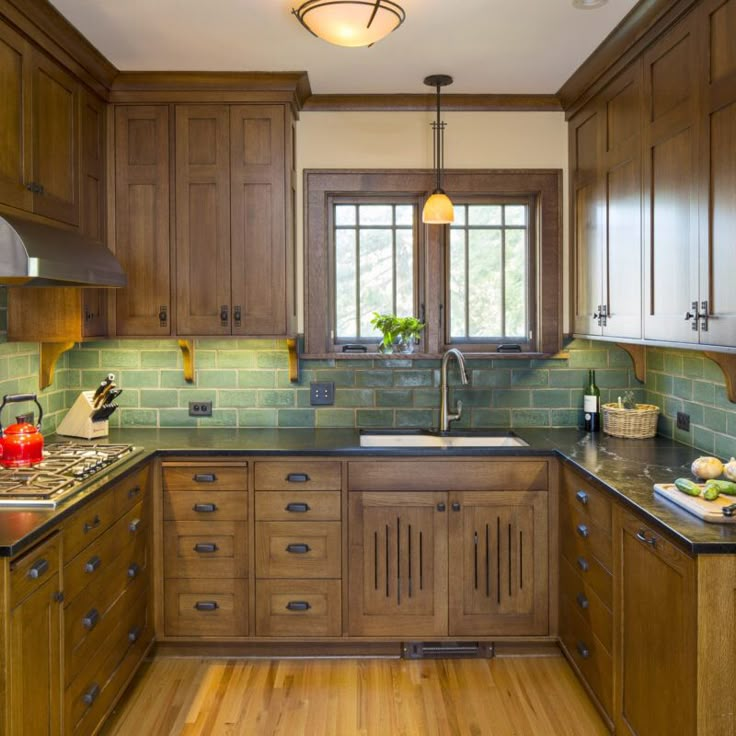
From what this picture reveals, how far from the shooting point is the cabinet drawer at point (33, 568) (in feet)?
6.13

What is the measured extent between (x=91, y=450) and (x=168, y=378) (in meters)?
0.79

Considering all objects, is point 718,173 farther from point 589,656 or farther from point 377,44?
point 589,656

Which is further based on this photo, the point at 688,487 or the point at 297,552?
the point at 297,552

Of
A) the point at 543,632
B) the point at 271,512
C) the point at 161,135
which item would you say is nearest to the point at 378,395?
the point at 271,512

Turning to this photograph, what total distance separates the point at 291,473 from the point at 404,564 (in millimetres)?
628

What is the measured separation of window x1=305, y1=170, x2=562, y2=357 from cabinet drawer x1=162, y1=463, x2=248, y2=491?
760 millimetres

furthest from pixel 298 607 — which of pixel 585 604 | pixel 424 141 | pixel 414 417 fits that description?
pixel 424 141

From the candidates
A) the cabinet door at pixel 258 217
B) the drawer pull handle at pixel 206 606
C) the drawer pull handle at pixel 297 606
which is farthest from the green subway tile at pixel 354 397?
the drawer pull handle at pixel 206 606

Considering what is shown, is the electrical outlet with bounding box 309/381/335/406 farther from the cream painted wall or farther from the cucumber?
the cucumber

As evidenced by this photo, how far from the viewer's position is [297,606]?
316 centimetres

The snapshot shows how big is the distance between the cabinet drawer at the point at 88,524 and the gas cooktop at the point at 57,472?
0.08m

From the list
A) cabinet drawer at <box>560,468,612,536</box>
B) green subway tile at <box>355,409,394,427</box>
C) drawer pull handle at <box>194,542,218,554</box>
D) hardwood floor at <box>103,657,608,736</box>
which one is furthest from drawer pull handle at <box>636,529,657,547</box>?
drawer pull handle at <box>194,542,218,554</box>

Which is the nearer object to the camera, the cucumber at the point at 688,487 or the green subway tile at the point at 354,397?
the cucumber at the point at 688,487

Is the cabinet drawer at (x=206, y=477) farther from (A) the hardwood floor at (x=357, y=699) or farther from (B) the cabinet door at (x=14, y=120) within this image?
(B) the cabinet door at (x=14, y=120)
